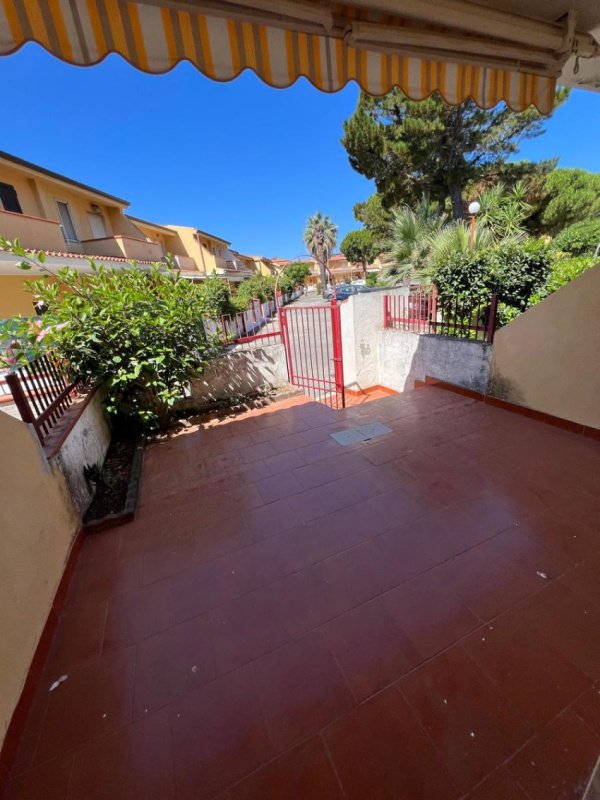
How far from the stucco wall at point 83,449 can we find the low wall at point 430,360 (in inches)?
197

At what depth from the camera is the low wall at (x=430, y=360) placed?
4379 mm

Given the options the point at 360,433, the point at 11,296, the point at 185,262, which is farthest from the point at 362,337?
the point at 185,262

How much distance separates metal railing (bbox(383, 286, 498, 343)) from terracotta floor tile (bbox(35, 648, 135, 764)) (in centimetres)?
493

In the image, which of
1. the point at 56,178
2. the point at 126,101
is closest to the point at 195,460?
the point at 126,101

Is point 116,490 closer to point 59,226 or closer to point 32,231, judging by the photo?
point 32,231

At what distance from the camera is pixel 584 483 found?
8.49ft

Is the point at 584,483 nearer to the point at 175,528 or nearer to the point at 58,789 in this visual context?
the point at 175,528

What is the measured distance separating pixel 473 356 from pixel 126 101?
19.2 ft

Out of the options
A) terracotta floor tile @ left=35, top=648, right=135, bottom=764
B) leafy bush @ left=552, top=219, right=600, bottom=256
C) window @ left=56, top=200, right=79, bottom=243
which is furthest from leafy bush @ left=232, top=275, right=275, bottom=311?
terracotta floor tile @ left=35, top=648, right=135, bottom=764

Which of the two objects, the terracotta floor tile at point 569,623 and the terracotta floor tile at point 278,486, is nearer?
the terracotta floor tile at point 569,623

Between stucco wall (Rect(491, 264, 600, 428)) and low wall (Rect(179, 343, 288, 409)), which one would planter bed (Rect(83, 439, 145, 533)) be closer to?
low wall (Rect(179, 343, 288, 409))

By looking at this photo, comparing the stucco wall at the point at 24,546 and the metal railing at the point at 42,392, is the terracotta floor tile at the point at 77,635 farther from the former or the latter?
the metal railing at the point at 42,392

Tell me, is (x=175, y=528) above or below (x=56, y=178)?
below

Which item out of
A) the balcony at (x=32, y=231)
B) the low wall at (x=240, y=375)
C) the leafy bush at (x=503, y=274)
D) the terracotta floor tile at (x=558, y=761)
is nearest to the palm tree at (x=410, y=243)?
the leafy bush at (x=503, y=274)
